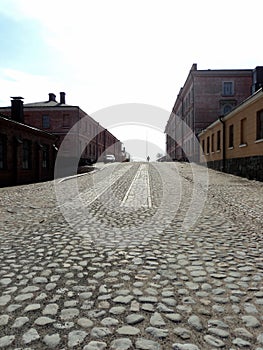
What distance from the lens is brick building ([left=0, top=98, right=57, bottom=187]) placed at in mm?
16922

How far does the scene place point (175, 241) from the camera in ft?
16.0

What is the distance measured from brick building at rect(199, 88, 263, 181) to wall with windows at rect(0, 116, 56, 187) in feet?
44.4

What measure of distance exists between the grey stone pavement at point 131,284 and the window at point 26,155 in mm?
14288

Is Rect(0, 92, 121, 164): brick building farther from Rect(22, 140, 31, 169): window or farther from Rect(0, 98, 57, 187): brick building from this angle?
Rect(22, 140, 31, 169): window

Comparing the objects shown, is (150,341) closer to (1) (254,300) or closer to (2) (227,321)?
(2) (227,321)

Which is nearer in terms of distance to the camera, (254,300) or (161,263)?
(254,300)

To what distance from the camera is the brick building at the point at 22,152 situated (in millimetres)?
16922

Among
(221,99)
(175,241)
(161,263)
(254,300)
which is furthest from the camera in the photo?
(221,99)

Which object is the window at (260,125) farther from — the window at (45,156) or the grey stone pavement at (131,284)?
the window at (45,156)

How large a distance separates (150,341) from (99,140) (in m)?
56.8

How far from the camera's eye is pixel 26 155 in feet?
66.5

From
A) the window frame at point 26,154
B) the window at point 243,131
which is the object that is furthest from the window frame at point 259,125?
the window frame at point 26,154

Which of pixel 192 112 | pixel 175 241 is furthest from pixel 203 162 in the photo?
pixel 175 241

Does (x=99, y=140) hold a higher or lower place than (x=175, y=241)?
higher
